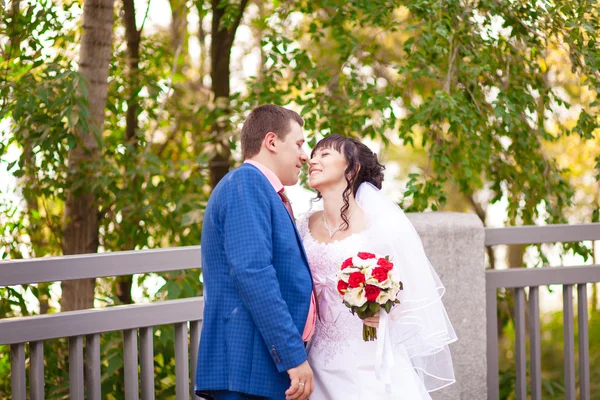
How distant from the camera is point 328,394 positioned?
9.76 feet

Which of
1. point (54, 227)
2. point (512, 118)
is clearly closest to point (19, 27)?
point (54, 227)

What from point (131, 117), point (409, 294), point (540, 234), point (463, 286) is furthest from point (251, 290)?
point (131, 117)

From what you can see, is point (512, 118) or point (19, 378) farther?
point (512, 118)

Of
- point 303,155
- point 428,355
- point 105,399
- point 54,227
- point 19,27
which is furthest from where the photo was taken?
point 54,227

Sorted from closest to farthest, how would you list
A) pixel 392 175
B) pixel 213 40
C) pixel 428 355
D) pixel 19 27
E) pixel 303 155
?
pixel 303 155, pixel 428 355, pixel 19 27, pixel 213 40, pixel 392 175

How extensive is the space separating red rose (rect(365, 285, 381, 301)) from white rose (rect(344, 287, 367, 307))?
0.01 meters

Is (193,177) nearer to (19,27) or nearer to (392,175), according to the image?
(19,27)

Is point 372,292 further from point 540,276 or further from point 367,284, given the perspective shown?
point 540,276

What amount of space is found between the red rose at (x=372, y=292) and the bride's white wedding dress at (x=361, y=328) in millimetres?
306

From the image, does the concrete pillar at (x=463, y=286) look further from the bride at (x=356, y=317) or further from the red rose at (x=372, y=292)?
the red rose at (x=372, y=292)

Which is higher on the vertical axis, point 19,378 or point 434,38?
point 434,38

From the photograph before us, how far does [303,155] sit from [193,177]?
12.1ft

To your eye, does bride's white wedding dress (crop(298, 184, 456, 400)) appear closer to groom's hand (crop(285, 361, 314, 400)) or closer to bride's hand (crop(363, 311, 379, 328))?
bride's hand (crop(363, 311, 379, 328))

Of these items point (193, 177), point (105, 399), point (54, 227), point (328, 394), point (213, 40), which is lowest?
point (105, 399)
